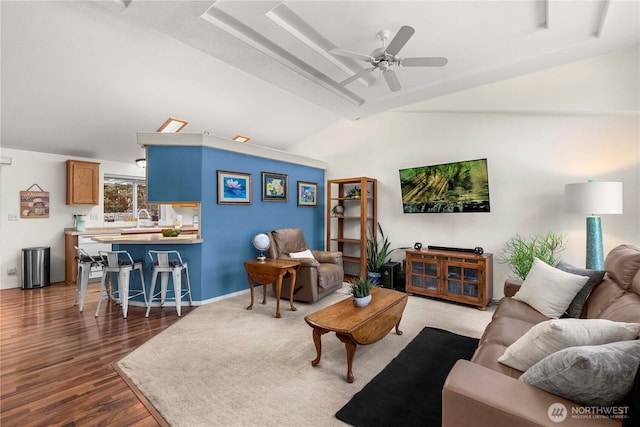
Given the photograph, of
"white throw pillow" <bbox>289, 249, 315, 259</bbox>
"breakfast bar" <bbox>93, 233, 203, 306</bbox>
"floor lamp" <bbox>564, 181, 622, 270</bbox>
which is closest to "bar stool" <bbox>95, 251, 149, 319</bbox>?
"breakfast bar" <bbox>93, 233, 203, 306</bbox>

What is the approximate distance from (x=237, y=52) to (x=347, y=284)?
3.90m

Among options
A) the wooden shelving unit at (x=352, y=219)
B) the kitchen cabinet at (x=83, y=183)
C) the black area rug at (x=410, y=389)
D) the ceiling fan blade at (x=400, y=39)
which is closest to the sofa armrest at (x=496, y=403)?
the black area rug at (x=410, y=389)

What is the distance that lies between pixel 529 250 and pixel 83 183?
7.26 m

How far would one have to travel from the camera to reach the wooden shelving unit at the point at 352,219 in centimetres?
528

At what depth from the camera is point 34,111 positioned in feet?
13.4

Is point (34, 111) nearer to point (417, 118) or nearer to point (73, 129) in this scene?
point (73, 129)

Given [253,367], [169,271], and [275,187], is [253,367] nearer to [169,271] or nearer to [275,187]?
[169,271]

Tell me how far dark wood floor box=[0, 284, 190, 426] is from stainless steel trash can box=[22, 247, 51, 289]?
0.64 metres

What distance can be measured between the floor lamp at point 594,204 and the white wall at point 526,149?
0.56 metres

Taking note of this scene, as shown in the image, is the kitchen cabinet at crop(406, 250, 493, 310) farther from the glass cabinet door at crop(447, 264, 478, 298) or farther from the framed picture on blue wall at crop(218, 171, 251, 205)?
the framed picture on blue wall at crop(218, 171, 251, 205)

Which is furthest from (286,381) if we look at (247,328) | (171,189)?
(171,189)

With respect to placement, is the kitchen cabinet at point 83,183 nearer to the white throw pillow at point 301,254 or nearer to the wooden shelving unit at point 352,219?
the white throw pillow at point 301,254

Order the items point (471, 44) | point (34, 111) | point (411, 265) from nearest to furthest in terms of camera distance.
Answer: point (471, 44) < point (34, 111) < point (411, 265)

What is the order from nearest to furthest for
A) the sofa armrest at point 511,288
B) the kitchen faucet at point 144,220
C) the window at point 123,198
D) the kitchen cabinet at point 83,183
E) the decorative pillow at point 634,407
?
the decorative pillow at point 634,407, the sofa armrest at point 511,288, the kitchen cabinet at point 83,183, the window at point 123,198, the kitchen faucet at point 144,220
